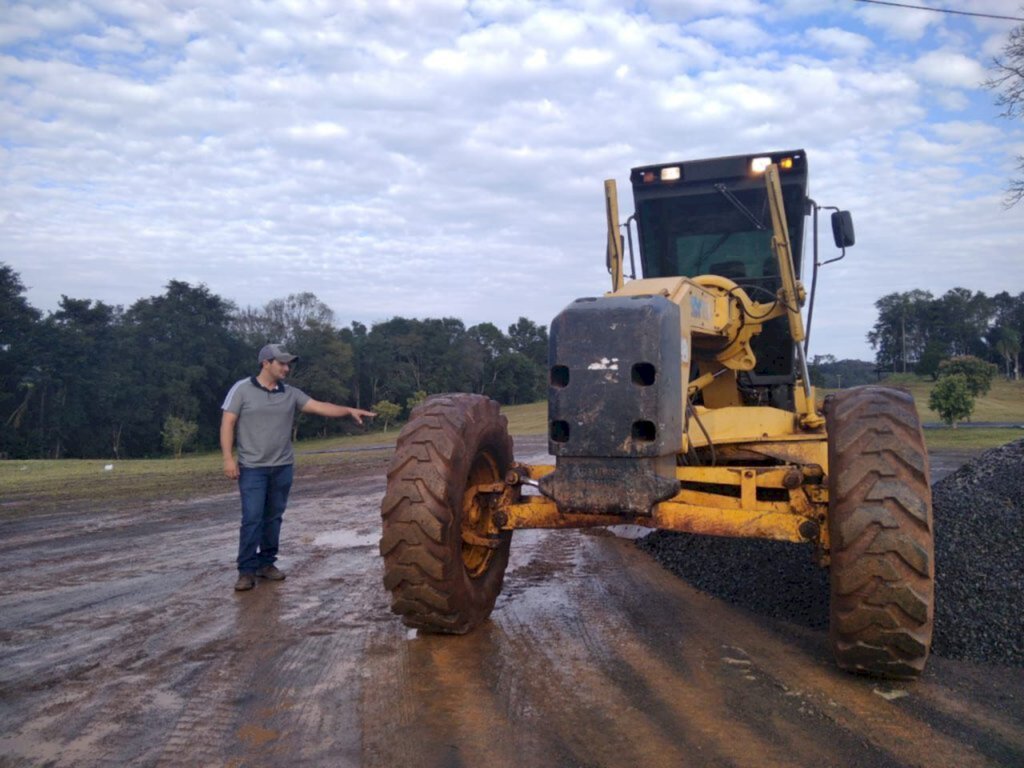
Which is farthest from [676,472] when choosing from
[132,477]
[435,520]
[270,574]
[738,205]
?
[132,477]

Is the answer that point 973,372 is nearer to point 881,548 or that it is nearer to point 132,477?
point 132,477

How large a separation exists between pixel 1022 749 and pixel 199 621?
461cm

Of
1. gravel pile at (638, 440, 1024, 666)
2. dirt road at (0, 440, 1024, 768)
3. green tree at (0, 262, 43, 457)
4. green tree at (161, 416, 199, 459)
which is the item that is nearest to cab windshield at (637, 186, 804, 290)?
gravel pile at (638, 440, 1024, 666)

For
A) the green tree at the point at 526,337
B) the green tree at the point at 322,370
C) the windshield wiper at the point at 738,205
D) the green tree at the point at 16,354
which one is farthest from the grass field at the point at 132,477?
the green tree at the point at 526,337

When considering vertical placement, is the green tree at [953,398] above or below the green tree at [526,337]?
below

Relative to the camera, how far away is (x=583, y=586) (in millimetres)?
6625

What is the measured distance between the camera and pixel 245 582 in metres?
6.56

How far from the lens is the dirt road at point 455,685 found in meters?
3.55

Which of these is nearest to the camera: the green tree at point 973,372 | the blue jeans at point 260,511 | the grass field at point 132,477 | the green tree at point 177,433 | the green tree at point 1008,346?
the blue jeans at point 260,511

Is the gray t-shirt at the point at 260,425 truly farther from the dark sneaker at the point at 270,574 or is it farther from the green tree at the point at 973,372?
the green tree at the point at 973,372

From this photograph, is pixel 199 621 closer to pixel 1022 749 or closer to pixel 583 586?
pixel 583 586

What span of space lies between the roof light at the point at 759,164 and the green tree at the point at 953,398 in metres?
22.6

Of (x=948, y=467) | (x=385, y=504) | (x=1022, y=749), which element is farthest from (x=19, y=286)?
(x=1022, y=749)

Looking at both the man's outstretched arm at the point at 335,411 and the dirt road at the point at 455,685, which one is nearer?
the dirt road at the point at 455,685
